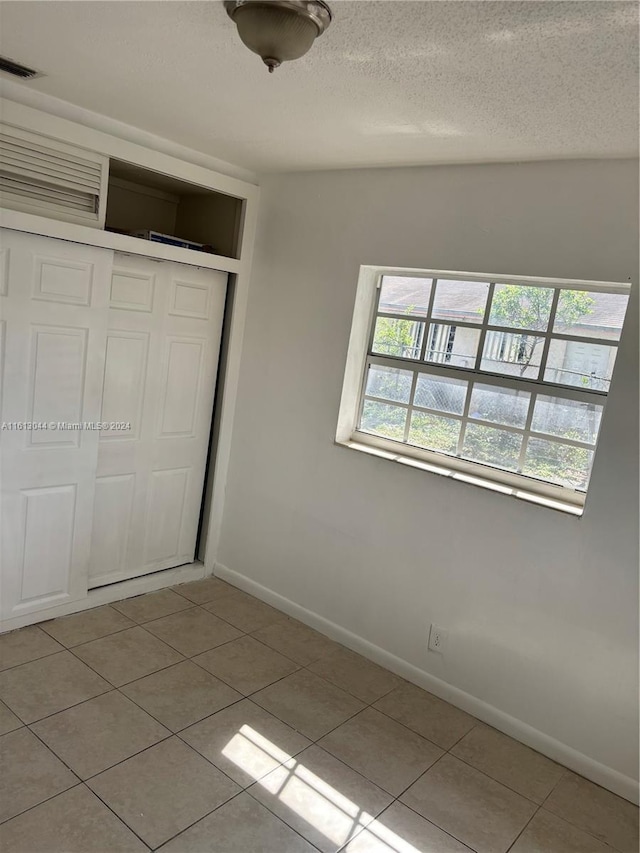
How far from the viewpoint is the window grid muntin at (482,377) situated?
2646mm

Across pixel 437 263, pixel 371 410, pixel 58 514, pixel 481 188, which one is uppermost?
pixel 481 188

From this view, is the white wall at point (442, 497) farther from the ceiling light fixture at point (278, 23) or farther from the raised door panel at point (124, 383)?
the ceiling light fixture at point (278, 23)

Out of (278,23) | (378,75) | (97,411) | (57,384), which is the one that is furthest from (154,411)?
(278,23)

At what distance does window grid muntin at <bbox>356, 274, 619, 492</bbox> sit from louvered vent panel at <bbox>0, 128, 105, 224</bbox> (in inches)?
57.9

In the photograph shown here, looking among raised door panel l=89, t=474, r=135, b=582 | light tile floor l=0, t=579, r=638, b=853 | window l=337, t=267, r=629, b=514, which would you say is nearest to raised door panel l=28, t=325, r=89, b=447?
raised door panel l=89, t=474, r=135, b=582

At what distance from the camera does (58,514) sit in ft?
10.1

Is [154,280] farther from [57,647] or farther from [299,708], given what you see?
[299,708]

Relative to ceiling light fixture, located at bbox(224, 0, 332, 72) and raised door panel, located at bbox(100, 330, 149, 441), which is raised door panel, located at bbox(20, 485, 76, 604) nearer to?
raised door panel, located at bbox(100, 330, 149, 441)

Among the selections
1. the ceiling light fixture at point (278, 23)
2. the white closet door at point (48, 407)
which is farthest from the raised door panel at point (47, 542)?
the ceiling light fixture at point (278, 23)

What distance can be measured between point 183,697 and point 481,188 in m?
2.57

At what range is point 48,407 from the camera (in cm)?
292

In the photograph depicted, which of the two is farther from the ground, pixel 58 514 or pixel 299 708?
pixel 58 514

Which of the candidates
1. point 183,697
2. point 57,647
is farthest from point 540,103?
point 57,647

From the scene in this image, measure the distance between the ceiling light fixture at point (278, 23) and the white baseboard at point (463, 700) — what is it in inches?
105
